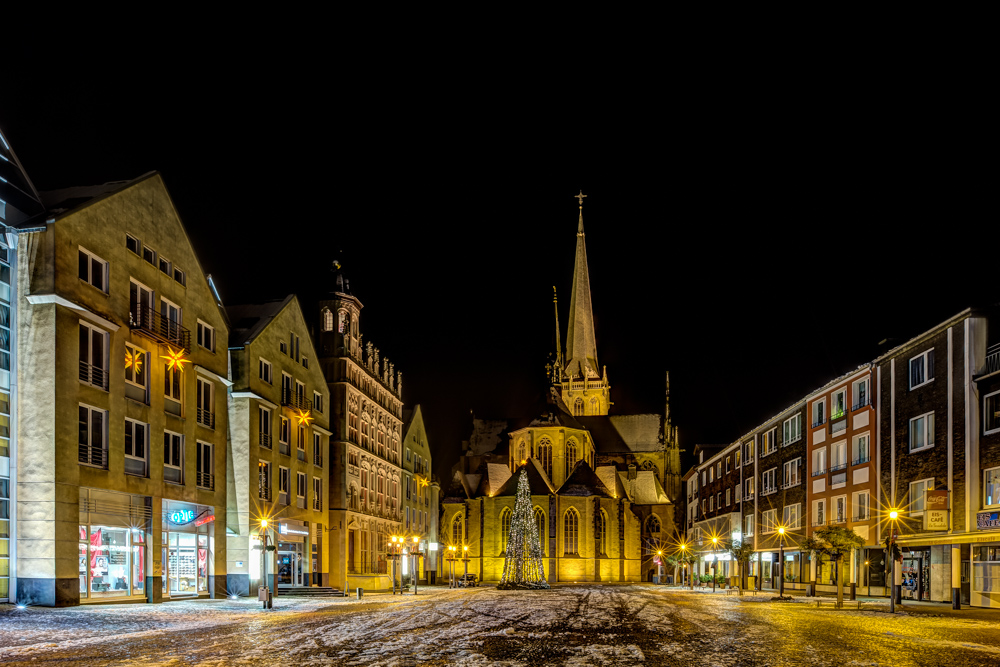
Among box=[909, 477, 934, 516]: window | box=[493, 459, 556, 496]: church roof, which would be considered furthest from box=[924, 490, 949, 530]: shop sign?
box=[493, 459, 556, 496]: church roof

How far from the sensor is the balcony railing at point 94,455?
3275cm

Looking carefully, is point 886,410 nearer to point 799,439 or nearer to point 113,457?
point 799,439

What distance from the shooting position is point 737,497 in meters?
81.6

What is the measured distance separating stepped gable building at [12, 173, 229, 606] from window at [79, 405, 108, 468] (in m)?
0.05

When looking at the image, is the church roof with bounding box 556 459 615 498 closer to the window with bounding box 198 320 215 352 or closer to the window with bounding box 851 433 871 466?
the window with bounding box 851 433 871 466

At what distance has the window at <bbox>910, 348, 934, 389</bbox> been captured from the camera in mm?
45162

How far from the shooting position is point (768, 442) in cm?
7244

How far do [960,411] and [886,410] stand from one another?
25.9 feet

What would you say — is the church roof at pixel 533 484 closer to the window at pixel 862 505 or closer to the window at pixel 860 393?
the window at pixel 862 505

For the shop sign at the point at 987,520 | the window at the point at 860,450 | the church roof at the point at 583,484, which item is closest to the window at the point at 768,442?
the window at the point at 860,450

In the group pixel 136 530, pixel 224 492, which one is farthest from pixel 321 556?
pixel 136 530

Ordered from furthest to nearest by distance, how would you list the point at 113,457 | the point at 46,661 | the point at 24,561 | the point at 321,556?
the point at 321,556 < the point at 113,457 < the point at 24,561 < the point at 46,661

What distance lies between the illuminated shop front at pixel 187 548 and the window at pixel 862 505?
32614mm

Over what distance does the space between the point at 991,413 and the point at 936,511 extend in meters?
4.85
